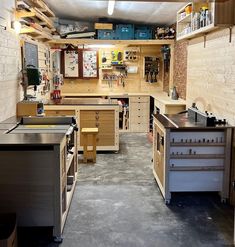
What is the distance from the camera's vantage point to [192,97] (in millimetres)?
5809

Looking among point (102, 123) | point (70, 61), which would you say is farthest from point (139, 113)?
point (102, 123)

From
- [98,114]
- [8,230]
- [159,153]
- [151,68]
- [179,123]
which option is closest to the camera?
[8,230]

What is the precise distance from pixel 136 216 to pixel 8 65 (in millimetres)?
2520

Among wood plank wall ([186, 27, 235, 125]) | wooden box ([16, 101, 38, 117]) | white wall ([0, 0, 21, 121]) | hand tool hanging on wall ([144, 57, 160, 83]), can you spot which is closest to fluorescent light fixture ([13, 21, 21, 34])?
white wall ([0, 0, 21, 121])

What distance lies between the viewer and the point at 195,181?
414 centimetres

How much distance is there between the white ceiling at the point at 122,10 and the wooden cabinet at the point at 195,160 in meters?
2.81

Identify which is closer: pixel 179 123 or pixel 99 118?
pixel 179 123

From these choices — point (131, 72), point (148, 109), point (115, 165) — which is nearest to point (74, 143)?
point (115, 165)

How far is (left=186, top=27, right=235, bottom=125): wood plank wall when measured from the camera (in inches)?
162

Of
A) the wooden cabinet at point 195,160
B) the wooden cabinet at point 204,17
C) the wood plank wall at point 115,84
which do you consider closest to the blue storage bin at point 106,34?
the wood plank wall at point 115,84

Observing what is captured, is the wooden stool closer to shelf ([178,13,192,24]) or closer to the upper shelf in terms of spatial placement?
shelf ([178,13,192,24])

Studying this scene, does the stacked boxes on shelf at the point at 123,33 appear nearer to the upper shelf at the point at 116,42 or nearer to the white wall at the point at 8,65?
the upper shelf at the point at 116,42

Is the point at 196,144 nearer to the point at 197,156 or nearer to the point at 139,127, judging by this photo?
the point at 197,156

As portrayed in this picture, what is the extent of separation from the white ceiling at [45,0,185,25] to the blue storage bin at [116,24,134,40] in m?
0.16
